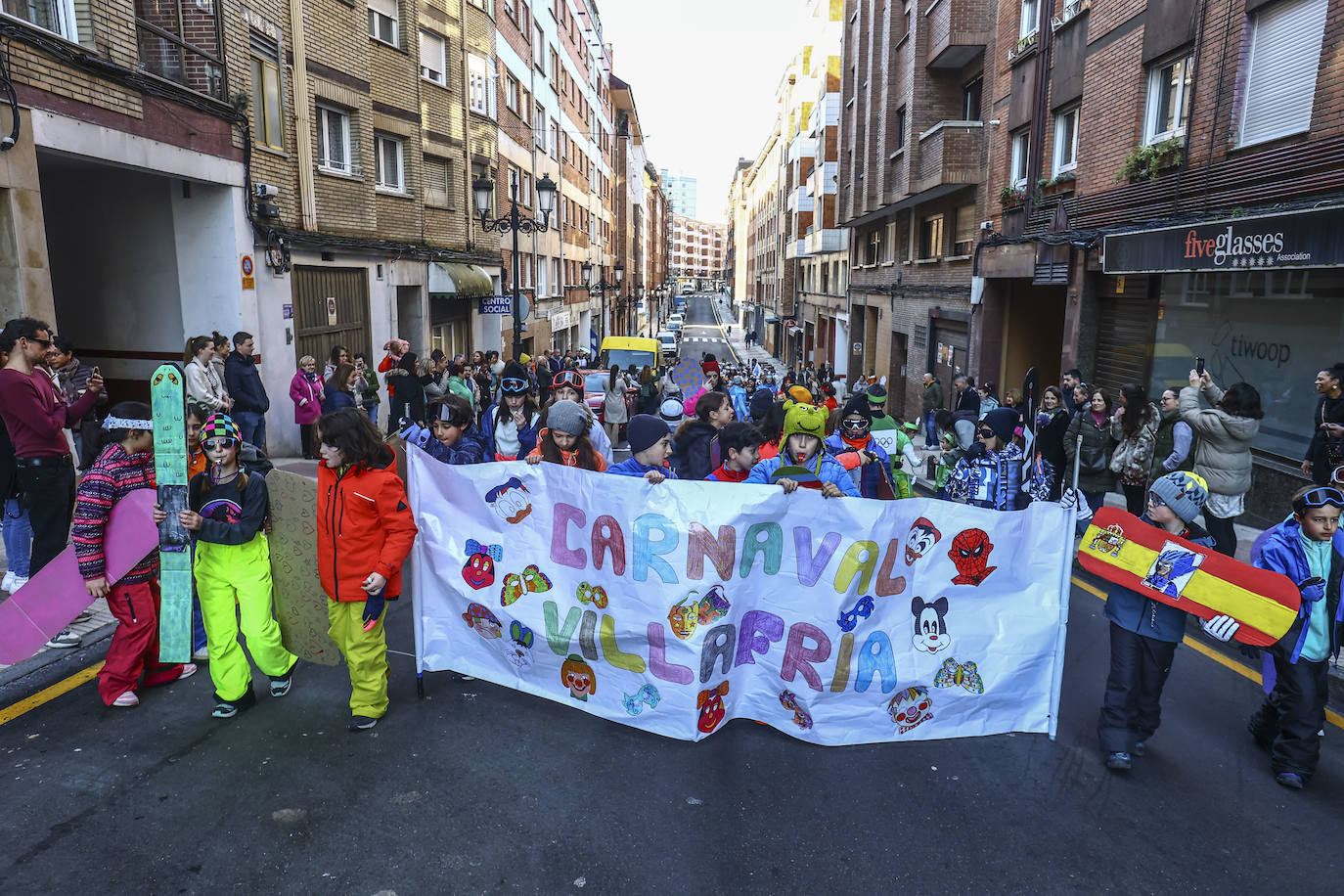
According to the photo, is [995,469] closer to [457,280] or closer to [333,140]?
[333,140]

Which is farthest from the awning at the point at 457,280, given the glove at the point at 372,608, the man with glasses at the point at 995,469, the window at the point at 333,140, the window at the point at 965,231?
the glove at the point at 372,608

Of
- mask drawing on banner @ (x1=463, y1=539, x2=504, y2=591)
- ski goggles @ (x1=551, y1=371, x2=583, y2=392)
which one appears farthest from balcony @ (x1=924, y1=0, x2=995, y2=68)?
mask drawing on banner @ (x1=463, y1=539, x2=504, y2=591)

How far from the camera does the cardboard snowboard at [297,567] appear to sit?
4.72m

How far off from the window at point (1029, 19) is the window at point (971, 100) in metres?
2.73

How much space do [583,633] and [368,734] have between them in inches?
→ 50.0

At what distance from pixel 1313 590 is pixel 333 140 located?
56.3 feet

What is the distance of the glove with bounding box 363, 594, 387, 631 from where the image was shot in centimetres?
444

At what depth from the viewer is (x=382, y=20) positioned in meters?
18.4

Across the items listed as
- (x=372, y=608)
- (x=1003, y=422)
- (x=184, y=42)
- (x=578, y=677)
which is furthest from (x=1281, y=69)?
(x=184, y=42)

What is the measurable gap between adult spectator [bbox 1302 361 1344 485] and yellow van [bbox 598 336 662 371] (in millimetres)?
17637

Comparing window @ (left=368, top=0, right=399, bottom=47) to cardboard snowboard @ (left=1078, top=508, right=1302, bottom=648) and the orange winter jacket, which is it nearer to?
the orange winter jacket

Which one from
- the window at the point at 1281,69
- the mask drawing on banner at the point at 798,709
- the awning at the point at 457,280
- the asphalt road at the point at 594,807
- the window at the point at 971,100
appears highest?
the window at the point at 971,100

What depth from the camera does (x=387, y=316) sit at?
18.0 m

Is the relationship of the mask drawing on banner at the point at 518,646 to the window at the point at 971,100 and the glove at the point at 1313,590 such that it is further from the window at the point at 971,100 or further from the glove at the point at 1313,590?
the window at the point at 971,100
